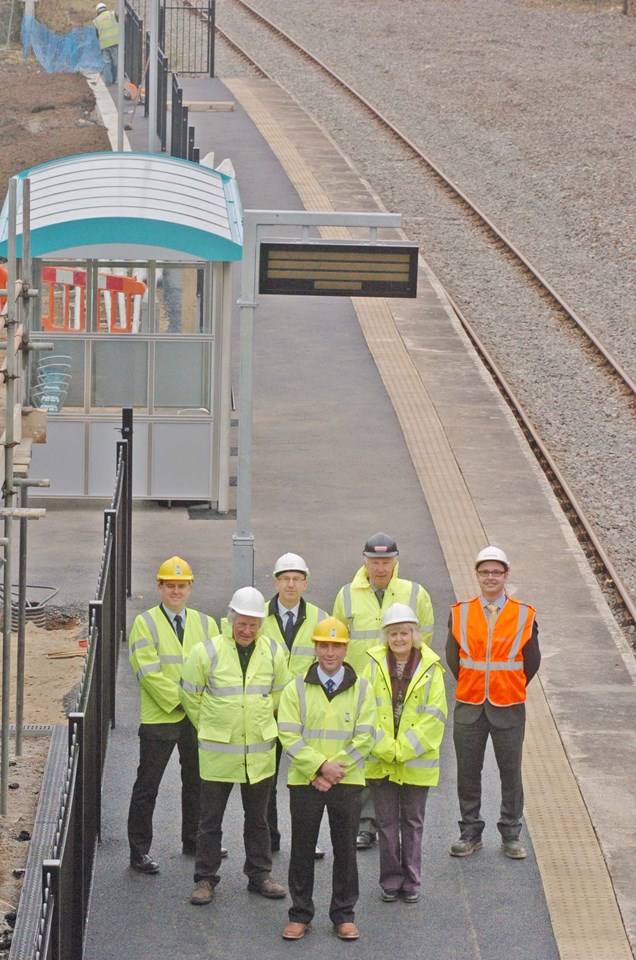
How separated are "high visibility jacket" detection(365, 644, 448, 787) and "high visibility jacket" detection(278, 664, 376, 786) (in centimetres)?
25

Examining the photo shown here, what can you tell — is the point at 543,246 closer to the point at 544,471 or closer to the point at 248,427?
the point at 544,471

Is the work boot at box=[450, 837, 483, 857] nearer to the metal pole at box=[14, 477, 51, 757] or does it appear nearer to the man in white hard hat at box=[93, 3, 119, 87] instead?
the metal pole at box=[14, 477, 51, 757]

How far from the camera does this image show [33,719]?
35.6ft

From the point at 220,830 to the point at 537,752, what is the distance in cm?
265

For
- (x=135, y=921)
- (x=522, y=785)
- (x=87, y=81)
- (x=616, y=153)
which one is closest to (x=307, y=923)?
(x=135, y=921)

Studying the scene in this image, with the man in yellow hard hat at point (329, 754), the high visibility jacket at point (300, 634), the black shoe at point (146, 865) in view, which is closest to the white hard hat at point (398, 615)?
the man in yellow hard hat at point (329, 754)

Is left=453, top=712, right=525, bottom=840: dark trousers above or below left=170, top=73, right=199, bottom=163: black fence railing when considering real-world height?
below

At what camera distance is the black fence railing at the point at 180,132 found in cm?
2727

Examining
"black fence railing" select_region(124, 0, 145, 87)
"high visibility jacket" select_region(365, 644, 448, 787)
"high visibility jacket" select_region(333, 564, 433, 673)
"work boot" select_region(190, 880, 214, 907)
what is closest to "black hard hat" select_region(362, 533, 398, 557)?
"high visibility jacket" select_region(333, 564, 433, 673)

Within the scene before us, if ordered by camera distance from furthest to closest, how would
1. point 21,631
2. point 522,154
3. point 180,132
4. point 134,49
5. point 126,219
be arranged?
point 134,49 < point 522,154 < point 180,132 < point 126,219 < point 21,631

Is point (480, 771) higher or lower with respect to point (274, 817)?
higher

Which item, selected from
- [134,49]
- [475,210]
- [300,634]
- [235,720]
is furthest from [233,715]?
[134,49]

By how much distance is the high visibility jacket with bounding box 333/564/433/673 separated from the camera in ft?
30.9

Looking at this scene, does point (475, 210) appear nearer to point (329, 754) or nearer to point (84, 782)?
point (329, 754)
